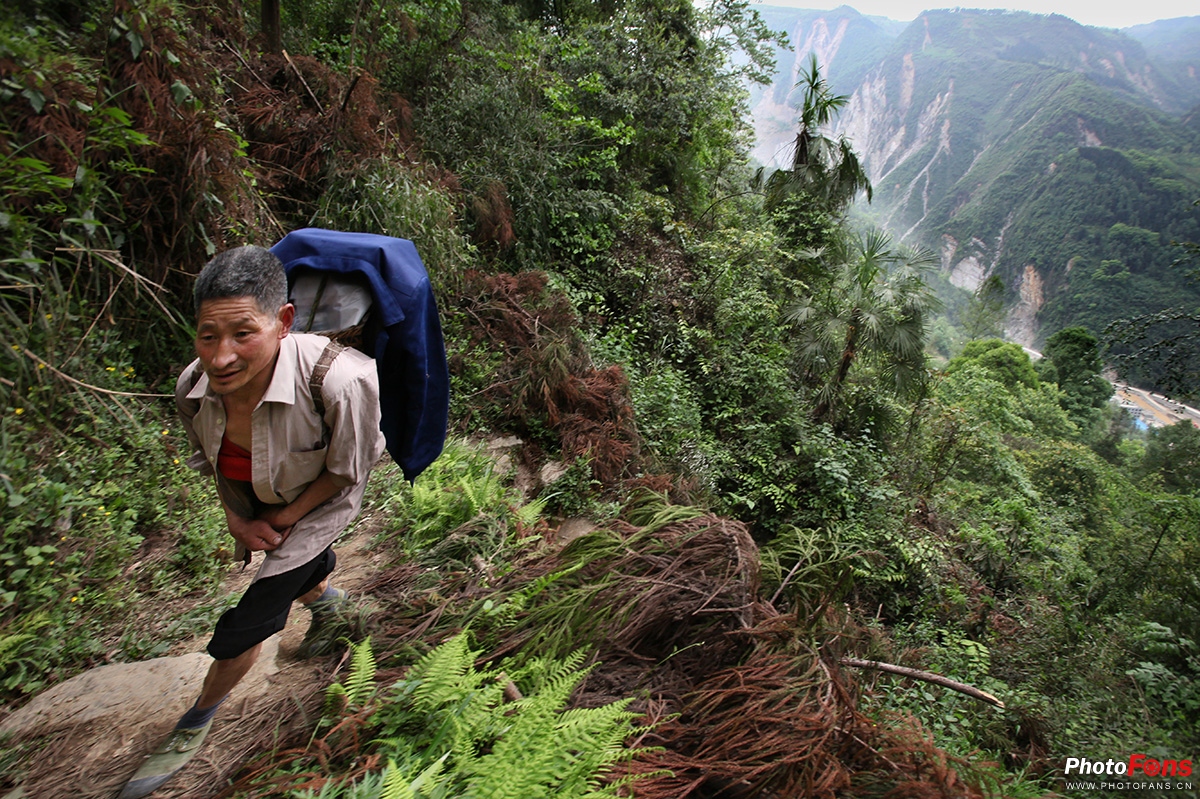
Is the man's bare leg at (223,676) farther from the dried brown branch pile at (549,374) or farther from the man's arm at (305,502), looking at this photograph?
the dried brown branch pile at (549,374)

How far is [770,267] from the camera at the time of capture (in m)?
9.01

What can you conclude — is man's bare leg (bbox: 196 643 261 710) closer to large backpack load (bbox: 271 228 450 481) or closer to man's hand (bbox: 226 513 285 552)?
man's hand (bbox: 226 513 285 552)

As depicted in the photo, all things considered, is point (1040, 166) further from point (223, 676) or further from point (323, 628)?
point (223, 676)

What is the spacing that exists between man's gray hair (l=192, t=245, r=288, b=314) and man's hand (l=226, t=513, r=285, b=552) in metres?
0.72

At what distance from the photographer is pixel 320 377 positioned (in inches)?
62.3

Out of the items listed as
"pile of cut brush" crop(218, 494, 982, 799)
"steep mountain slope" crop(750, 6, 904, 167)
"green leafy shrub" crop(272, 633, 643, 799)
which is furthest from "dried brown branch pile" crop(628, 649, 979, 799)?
"steep mountain slope" crop(750, 6, 904, 167)

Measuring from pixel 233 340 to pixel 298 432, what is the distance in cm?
34

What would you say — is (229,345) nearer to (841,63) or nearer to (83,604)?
(83,604)

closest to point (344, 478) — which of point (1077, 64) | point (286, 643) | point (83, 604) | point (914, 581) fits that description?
point (286, 643)

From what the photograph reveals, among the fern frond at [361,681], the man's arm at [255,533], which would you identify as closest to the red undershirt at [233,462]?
the man's arm at [255,533]

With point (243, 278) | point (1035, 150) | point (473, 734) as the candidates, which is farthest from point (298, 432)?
point (1035, 150)

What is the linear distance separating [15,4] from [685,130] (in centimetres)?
854

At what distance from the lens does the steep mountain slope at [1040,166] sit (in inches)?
1816

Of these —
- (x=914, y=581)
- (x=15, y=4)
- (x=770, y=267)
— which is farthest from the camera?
(x=770, y=267)
